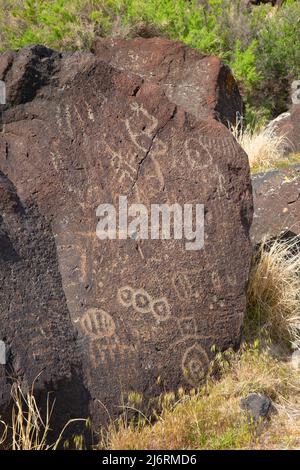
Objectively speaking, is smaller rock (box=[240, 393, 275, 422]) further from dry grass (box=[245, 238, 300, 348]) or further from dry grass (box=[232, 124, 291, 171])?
dry grass (box=[232, 124, 291, 171])

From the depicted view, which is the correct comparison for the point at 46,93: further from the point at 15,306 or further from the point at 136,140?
the point at 15,306

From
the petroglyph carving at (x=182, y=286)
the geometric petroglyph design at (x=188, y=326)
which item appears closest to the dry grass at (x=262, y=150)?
the petroglyph carving at (x=182, y=286)

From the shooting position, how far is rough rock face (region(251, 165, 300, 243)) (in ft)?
17.9

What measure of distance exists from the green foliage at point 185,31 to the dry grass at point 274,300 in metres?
6.22

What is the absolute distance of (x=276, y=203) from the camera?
5648 mm

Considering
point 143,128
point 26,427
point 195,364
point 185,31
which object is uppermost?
point 185,31

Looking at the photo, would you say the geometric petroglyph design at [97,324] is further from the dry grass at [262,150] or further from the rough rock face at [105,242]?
the dry grass at [262,150]

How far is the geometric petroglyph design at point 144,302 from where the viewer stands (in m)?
3.57

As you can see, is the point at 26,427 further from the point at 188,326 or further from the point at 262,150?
the point at 262,150

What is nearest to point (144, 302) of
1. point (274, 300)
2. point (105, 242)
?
point (105, 242)

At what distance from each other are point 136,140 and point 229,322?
1.25m

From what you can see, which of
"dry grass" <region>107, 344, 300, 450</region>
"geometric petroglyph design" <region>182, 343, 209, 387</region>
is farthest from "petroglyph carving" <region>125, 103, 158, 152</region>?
"dry grass" <region>107, 344, 300, 450</region>

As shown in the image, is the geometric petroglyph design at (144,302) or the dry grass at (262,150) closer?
the geometric petroglyph design at (144,302)

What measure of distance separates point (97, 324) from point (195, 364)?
2.08ft
